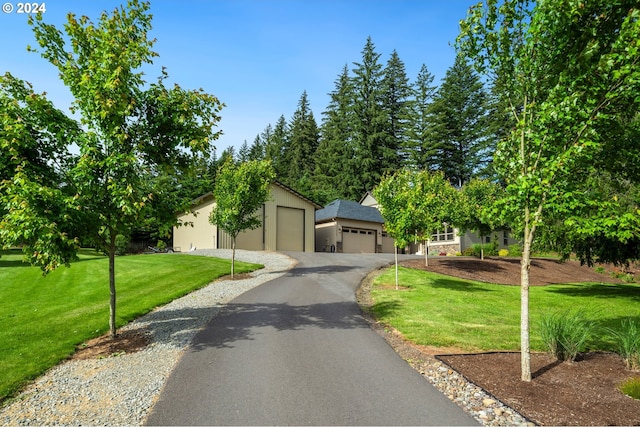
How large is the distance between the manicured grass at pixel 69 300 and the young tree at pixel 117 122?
61.0 inches

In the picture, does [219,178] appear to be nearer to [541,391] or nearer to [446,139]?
[541,391]

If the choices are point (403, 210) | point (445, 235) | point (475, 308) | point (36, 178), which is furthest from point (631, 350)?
point (445, 235)

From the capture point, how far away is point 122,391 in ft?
19.0

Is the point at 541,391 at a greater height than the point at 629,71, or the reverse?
the point at 629,71

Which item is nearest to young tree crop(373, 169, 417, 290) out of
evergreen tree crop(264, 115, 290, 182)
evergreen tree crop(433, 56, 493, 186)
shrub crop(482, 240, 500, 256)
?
shrub crop(482, 240, 500, 256)

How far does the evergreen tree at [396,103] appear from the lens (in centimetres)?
6103

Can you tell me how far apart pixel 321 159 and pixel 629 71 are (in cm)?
6075

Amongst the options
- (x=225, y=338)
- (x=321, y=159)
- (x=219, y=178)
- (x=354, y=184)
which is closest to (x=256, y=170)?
(x=219, y=178)

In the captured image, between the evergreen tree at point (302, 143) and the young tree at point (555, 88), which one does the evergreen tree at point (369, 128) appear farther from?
the young tree at point (555, 88)

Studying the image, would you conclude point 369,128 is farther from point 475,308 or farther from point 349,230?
point 475,308

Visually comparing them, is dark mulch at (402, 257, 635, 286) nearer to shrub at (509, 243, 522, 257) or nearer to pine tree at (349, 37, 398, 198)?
shrub at (509, 243, 522, 257)

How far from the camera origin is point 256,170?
1827 centimetres

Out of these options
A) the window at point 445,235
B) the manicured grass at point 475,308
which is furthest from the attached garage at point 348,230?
the manicured grass at point 475,308

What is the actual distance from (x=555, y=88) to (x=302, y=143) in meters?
68.3
